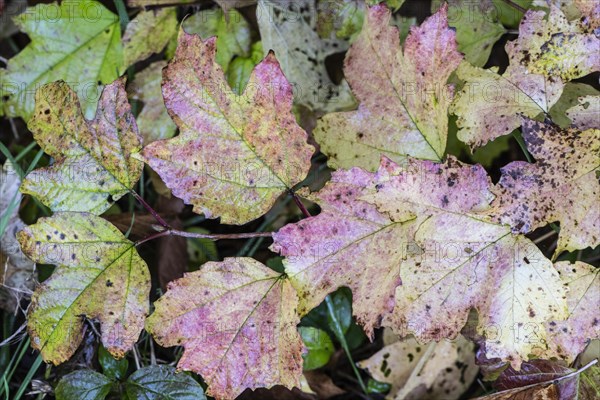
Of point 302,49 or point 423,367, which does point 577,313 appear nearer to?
point 423,367

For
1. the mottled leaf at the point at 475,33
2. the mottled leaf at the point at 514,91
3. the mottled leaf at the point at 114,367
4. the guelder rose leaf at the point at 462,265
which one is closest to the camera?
the guelder rose leaf at the point at 462,265

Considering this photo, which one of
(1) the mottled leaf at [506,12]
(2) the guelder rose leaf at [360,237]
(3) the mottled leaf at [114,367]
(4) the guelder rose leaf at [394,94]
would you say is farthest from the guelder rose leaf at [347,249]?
(1) the mottled leaf at [506,12]

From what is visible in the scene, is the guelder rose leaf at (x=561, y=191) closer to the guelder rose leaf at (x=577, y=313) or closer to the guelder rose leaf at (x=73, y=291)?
the guelder rose leaf at (x=577, y=313)

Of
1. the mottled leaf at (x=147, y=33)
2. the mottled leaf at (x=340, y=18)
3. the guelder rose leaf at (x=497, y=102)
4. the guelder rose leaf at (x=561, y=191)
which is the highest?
the mottled leaf at (x=147, y=33)

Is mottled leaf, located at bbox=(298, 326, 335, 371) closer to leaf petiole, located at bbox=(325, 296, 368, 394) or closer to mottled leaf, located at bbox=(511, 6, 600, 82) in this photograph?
leaf petiole, located at bbox=(325, 296, 368, 394)

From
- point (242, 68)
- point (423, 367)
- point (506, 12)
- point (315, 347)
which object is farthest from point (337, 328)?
point (506, 12)

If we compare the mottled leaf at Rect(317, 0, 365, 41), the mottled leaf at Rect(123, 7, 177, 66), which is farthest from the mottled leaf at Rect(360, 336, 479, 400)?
the mottled leaf at Rect(123, 7, 177, 66)
